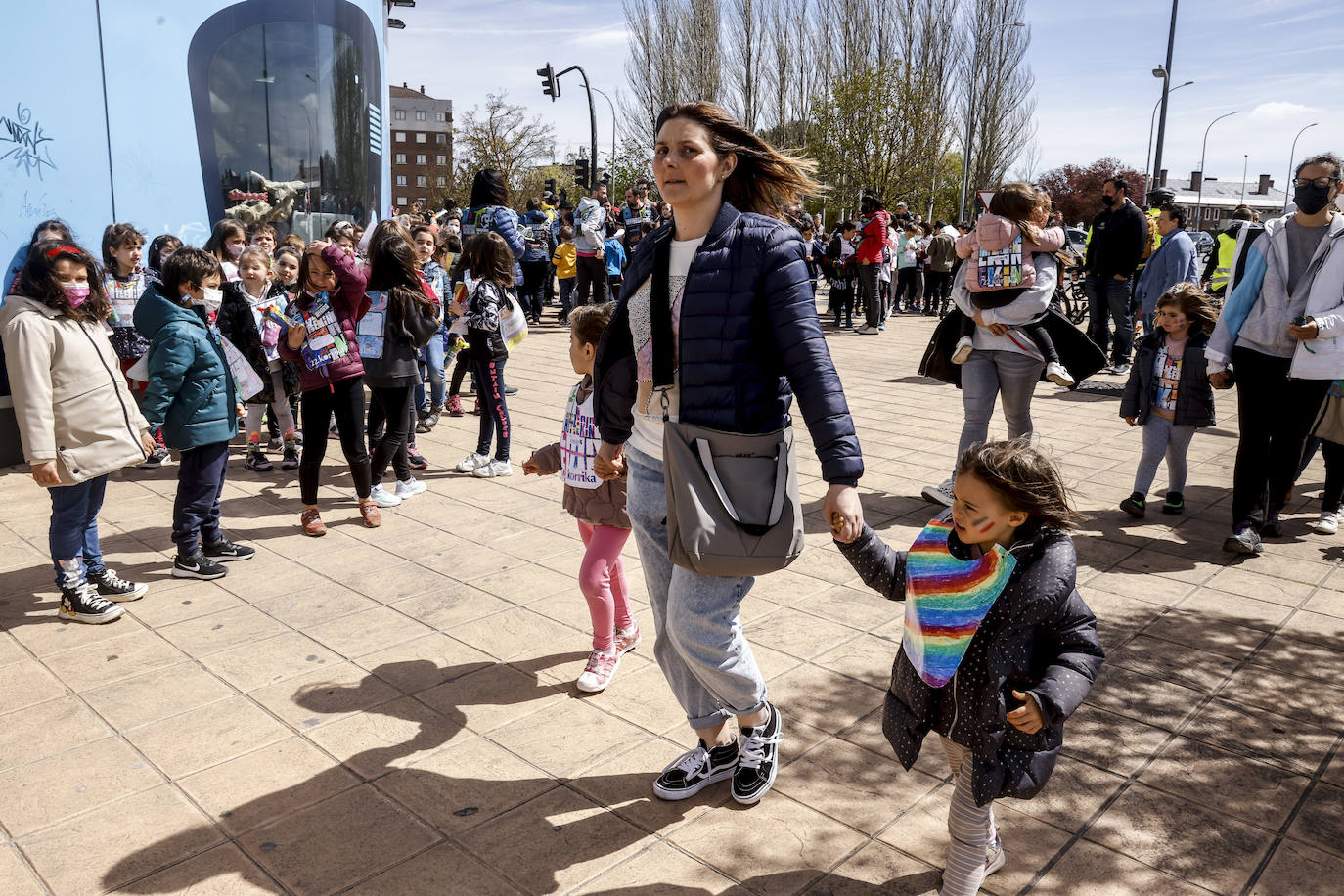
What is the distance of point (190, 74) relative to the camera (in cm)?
894

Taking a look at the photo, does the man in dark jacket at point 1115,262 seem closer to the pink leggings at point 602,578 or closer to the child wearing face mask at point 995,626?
the pink leggings at point 602,578

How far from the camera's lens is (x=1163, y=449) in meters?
6.28

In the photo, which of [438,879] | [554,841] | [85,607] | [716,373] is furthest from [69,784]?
[716,373]

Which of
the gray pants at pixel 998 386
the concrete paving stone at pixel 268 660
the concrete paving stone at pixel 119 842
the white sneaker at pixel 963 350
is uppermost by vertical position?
the white sneaker at pixel 963 350

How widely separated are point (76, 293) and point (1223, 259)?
10447 millimetres

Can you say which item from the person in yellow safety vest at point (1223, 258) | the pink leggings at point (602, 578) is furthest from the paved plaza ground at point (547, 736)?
the person in yellow safety vest at point (1223, 258)

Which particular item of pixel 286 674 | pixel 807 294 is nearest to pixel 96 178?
pixel 286 674

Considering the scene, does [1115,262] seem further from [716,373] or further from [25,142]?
[25,142]

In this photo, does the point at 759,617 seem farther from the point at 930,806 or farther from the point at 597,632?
the point at 930,806

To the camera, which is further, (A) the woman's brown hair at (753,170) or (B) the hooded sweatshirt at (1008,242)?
(B) the hooded sweatshirt at (1008,242)

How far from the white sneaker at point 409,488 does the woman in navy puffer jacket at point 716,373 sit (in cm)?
392

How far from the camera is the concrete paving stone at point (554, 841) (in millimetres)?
2803

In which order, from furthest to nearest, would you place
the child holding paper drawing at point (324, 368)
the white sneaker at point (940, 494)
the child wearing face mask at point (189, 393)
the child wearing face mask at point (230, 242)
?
the child wearing face mask at point (230, 242), the white sneaker at point (940, 494), the child holding paper drawing at point (324, 368), the child wearing face mask at point (189, 393)

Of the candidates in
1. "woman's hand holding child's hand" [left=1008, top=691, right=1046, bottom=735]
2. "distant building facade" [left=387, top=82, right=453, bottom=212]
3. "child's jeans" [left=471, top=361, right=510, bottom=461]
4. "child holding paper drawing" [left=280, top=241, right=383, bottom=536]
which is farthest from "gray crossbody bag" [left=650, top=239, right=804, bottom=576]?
"distant building facade" [left=387, top=82, right=453, bottom=212]
